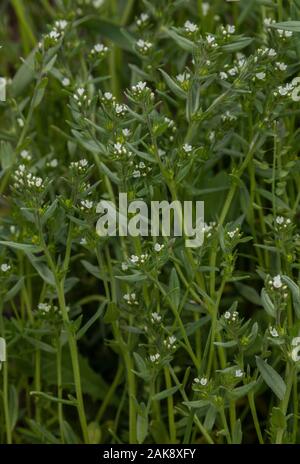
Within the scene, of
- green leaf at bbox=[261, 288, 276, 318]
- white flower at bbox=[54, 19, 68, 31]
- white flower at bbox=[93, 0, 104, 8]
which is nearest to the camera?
green leaf at bbox=[261, 288, 276, 318]

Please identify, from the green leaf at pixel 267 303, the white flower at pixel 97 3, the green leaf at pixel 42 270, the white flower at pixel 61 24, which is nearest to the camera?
the green leaf at pixel 267 303

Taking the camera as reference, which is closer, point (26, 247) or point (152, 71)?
point (26, 247)

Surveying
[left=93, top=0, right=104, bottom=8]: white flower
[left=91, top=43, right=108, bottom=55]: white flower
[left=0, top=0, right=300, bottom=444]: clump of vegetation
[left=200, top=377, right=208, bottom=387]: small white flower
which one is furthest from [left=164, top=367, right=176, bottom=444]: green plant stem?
[left=93, top=0, right=104, bottom=8]: white flower

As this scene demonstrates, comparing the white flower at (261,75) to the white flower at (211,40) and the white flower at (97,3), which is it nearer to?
the white flower at (211,40)

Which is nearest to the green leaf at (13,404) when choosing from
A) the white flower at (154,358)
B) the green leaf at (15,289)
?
the green leaf at (15,289)

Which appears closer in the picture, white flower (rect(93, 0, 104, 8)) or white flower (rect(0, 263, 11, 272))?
white flower (rect(0, 263, 11, 272))

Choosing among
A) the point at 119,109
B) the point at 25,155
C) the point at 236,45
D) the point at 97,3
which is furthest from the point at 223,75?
the point at 97,3

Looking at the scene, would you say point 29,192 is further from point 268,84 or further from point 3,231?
point 268,84

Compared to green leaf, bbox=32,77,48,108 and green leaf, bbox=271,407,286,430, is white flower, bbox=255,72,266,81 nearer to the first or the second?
green leaf, bbox=32,77,48,108

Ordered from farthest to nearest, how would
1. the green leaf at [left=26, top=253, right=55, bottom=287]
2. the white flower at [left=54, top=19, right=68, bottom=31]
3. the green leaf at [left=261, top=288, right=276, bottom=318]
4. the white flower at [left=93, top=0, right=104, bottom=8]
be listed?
the white flower at [left=93, top=0, right=104, bottom=8] → the white flower at [left=54, top=19, right=68, bottom=31] → the green leaf at [left=26, top=253, right=55, bottom=287] → the green leaf at [left=261, top=288, right=276, bottom=318]

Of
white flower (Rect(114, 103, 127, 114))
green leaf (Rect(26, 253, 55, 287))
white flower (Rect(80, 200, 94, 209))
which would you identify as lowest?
green leaf (Rect(26, 253, 55, 287))
